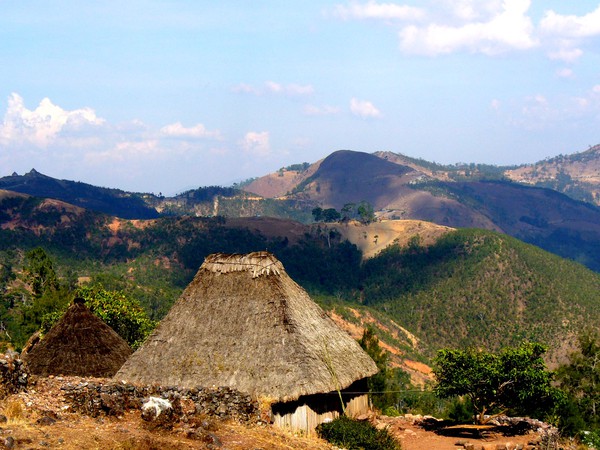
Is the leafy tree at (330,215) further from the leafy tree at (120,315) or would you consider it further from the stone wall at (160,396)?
the stone wall at (160,396)

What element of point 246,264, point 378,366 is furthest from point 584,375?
point 246,264

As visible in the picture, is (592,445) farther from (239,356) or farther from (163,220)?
(163,220)

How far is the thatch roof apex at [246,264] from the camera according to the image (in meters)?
23.3

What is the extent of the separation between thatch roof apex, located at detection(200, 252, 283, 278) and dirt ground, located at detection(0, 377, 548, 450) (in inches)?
299

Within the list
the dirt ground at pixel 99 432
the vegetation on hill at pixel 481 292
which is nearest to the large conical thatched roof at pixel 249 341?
the dirt ground at pixel 99 432

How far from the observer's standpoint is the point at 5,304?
70375mm

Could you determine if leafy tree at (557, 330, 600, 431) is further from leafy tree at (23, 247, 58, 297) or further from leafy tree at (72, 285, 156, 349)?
leafy tree at (23, 247, 58, 297)

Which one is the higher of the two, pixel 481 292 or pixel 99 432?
pixel 99 432

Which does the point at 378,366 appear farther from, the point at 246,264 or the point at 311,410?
the point at 311,410

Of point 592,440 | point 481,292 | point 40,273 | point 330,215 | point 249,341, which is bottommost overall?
point 481,292

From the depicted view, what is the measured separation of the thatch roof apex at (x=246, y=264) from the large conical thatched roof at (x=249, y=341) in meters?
0.04

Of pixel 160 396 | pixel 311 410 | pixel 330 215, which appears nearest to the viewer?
pixel 160 396

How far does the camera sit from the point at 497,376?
22109 mm

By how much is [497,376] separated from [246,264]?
997 centimetres
